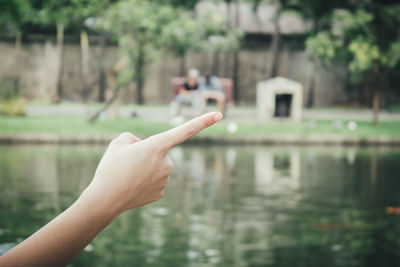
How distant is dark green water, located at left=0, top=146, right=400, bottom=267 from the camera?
20.8 feet

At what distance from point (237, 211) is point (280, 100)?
14282 mm

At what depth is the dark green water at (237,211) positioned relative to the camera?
→ 249 inches

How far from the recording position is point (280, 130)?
19438 mm

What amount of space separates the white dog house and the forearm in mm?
20082

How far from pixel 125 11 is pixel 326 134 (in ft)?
20.6

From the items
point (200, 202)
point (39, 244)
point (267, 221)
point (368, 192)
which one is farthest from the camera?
point (368, 192)

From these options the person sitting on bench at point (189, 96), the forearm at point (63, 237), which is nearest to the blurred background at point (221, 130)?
the person sitting on bench at point (189, 96)

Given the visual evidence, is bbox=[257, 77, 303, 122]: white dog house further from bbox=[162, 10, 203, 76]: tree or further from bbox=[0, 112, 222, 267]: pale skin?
bbox=[0, 112, 222, 267]: pale skin

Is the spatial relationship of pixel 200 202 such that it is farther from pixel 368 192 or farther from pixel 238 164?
pixel 238 164

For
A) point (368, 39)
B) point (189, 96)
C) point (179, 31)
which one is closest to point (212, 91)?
point (189, 96)

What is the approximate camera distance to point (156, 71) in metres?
31.2

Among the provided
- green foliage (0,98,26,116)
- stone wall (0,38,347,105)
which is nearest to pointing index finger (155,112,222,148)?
green foliage (0,98,26,116)

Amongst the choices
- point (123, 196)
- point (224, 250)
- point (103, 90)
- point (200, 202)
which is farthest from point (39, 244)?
point (103, 90)

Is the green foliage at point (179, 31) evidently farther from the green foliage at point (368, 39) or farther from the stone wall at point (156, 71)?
the stone wall at point (156, 71)
